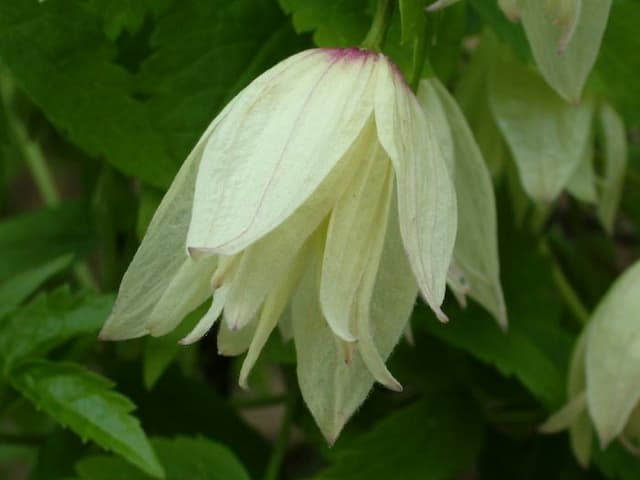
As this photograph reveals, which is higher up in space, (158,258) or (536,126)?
(158,258)

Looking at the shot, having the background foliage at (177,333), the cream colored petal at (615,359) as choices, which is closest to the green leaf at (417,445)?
the background foliage at (177,333)

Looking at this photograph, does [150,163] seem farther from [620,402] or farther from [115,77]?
[620,402]

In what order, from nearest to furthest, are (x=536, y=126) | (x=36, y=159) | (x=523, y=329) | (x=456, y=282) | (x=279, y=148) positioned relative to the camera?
(x=279, y=148) → (x=456, y=282) → (x=536, y=126) → (x=523, y=329) → (x=36, y=159)

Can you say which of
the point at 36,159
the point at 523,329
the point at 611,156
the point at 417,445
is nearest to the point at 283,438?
the point at 417,445

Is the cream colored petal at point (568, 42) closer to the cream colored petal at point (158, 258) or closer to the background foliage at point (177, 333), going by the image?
the background foliage at point (177, 333)

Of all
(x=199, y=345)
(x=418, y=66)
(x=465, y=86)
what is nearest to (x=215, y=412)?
(x=199, y=345)

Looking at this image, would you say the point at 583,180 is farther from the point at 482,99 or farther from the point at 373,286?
the point at 373,286

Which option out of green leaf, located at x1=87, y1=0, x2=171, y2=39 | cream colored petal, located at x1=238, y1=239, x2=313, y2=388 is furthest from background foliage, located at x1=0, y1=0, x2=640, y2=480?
cream colored petal, located at x1=238, y1=239, x2=313, y2=388
